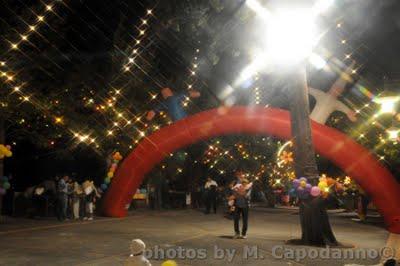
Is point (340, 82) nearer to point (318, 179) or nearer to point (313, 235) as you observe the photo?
point (318, 179)

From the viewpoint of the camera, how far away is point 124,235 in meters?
12.4

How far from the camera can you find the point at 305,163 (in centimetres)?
1181

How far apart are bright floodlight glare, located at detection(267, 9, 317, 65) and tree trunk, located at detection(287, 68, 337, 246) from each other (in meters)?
0.53

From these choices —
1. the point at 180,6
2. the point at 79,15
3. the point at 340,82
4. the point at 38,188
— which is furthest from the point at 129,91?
the point at 340,82

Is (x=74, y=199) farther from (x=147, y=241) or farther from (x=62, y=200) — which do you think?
(x=147, y=241)

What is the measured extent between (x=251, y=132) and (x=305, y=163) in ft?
15.3

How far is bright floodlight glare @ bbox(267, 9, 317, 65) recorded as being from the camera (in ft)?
36.7

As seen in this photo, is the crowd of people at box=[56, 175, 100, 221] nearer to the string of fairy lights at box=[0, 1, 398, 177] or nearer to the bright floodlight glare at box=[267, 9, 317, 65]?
the string of fairy lights at box=[0, 1, 398, 177]

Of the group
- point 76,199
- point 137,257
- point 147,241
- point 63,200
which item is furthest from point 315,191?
point 76,199

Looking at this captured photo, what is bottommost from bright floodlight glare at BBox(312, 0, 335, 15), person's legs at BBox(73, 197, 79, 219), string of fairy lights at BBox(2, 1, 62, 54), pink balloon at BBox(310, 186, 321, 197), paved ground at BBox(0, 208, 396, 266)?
paved ground at BBox(0, 208, 396, 266)

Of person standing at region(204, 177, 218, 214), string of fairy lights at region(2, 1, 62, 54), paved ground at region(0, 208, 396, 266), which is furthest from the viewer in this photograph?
person standing at region(204, 177, 218, 214)

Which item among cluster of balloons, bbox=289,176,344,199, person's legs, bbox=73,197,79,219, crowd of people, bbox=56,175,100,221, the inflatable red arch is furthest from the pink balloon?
person's legs, bbox=73,197,79,219

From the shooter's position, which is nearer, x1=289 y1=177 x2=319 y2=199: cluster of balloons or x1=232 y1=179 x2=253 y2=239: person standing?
x1=289 y1=177 x2=319 y2=199: cluster of balloons

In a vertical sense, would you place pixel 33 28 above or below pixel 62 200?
above
